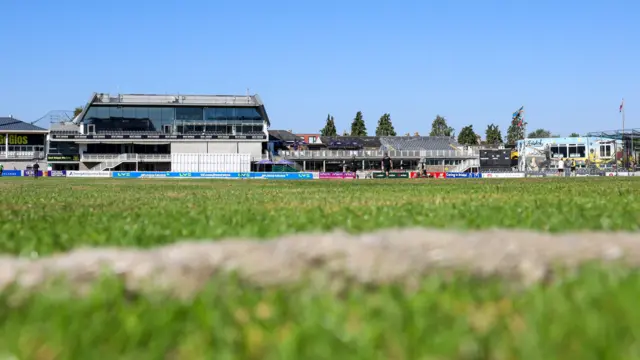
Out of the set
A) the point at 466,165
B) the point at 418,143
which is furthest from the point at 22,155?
the point at 466,165

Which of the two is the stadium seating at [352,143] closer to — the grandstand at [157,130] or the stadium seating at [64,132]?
the grandstand at [157,130]

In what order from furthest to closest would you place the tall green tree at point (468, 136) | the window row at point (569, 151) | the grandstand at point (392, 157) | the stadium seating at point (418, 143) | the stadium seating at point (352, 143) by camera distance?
the tall green tree at point (468, 136) → the window row at point (569, 151) → the stadium seating at point (418, 143) → the stadium seating at point (352, 143) → the grandstand at point (392, 157)

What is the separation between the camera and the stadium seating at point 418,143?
346ft

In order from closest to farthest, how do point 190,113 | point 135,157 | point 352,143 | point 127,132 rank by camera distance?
1. point 135,157
2. point 127,132
3. point 190,113
4. point 352,143

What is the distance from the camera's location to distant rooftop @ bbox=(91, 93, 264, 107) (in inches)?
3376

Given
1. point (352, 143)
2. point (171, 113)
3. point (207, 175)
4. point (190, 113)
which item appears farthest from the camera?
point (352, 143)

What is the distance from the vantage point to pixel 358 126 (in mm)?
131625

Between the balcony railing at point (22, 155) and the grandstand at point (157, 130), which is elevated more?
the grandstand at point (157, 130)

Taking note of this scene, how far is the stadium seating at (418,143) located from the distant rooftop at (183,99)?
28162 millimetres

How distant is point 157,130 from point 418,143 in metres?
46.3

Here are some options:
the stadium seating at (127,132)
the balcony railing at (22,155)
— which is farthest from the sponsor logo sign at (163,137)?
the balcony railing at (22,155)

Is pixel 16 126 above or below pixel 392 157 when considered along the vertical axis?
above

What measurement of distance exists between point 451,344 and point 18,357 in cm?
134

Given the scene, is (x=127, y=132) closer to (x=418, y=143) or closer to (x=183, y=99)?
(x=183, y=99)
